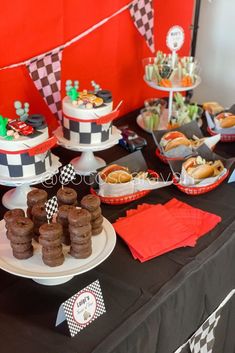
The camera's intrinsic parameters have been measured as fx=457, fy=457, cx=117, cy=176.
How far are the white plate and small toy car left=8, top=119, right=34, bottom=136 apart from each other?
0.27m

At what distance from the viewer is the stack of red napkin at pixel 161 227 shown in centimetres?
114

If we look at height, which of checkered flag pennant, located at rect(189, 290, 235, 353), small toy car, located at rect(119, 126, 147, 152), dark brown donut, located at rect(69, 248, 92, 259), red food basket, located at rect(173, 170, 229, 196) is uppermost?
dark brown donut, located at rect(69, 248, 92, 259)

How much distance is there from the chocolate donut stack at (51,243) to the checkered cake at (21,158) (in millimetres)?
285

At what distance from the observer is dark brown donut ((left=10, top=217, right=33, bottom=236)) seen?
3.01 ft

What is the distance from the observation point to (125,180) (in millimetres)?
1319

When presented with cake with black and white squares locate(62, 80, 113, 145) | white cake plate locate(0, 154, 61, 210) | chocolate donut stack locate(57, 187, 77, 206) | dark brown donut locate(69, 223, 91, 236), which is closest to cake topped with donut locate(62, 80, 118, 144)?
cake with black and white squares locate(62, 80, 113, 145)

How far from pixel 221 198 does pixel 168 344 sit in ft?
1.60

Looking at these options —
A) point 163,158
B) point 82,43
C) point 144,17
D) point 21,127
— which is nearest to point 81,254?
point 21,127

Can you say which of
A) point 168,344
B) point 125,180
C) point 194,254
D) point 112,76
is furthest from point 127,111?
point 168,344

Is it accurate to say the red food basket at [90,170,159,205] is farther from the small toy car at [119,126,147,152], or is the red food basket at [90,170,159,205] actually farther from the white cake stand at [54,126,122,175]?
the small toy car at [119,126,147,152]

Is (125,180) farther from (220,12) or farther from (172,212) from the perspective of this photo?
(220,12)

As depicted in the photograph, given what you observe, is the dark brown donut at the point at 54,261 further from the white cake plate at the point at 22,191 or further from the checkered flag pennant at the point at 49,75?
the checkered flag pennant at the point at 49,75

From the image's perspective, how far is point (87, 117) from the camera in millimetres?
1326

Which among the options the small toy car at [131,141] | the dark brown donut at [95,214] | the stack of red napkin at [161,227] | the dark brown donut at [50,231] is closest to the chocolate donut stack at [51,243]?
the dark brown donut at [50,231]
